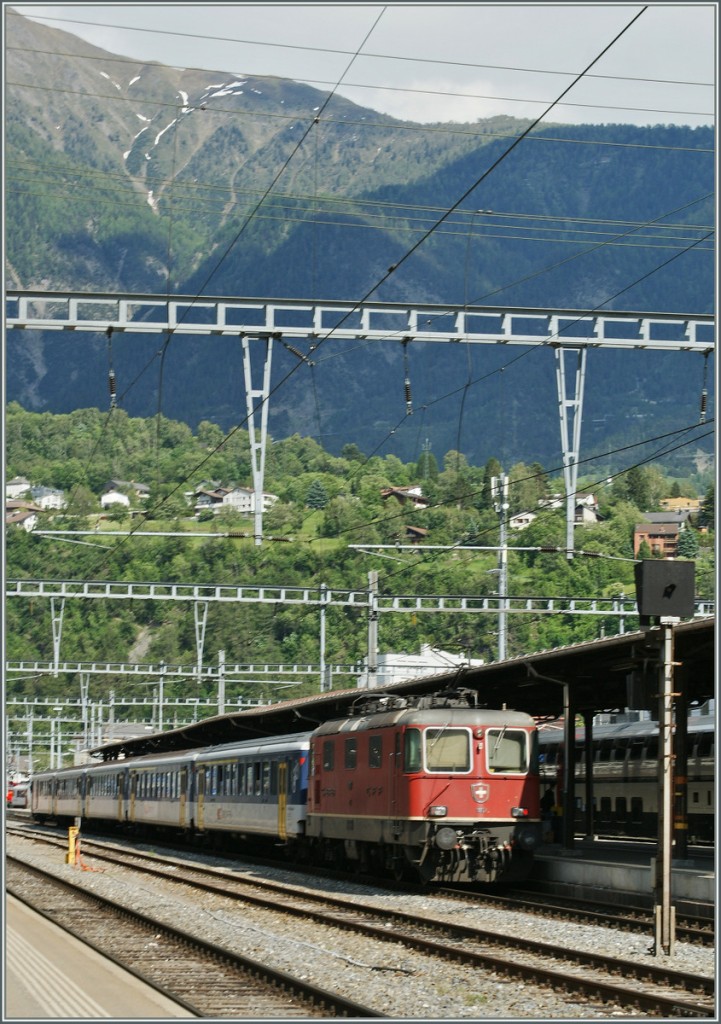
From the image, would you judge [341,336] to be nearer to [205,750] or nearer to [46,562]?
[205,750]

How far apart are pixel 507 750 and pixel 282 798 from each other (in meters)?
8.65

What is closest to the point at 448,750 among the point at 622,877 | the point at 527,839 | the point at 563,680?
the point at 527,839

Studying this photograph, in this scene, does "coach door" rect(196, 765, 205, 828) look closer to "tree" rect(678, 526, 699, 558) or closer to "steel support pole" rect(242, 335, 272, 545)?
"steel support pole" rect(242, 335, 272, 545)

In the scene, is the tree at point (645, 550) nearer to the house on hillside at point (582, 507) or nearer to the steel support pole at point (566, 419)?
the house on hillside at point (582, 507)

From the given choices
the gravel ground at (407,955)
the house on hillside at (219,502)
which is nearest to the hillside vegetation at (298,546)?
the house on hillside at (219,502)

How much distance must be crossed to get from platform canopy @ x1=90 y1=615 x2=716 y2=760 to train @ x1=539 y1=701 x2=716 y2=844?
1.69 m

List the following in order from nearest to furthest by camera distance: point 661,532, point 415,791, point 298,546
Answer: point 415,791 < point 298,546 < point 661,532

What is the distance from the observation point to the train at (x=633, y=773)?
31188mm

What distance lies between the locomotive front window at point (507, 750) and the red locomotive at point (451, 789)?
0.6 inches

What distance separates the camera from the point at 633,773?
3453 cm

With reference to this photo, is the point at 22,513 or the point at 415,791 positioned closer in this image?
the point at 415,791

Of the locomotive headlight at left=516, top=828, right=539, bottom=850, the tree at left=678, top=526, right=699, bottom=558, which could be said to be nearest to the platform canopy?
the locomotive headlight at left=516, top=828, right=539, bottom=850

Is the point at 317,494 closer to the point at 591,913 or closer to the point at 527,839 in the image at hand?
the point at 527,839

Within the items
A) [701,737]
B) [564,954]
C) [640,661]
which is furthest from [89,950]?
[701,737]
